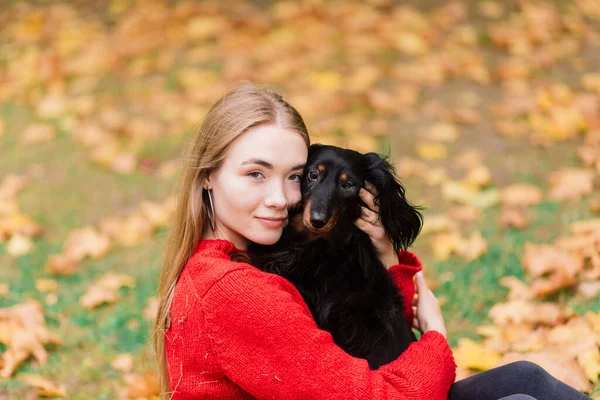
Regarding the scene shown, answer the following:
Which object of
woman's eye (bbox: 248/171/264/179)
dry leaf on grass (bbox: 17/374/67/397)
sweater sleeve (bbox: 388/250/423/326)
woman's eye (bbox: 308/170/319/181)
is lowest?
dry leaf on grass (bbox: 17/374/67/397)

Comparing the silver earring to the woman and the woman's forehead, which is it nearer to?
the woman

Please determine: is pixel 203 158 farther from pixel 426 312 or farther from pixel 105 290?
pixel 105 290

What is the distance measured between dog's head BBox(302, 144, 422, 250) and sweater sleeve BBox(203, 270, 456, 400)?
1.63ft

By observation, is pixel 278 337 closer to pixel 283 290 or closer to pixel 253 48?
pixel 283 290

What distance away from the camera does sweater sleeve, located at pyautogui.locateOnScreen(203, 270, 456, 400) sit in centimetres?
199

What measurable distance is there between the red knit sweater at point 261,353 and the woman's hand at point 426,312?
35 cm

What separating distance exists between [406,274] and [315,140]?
9.66ft

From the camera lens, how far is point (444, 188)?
5070 millimetres

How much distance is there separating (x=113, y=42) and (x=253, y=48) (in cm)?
158

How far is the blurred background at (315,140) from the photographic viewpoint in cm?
350

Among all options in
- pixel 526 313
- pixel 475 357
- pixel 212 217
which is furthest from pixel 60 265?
pixel 526 313

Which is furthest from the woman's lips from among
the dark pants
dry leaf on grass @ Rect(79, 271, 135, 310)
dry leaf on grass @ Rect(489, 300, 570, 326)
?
dry leaf on grass @ Rect(79, 271, 135, 310)

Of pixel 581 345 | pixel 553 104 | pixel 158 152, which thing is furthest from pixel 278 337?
pixel 553 104

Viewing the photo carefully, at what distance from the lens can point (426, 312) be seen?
2662 millimetres
